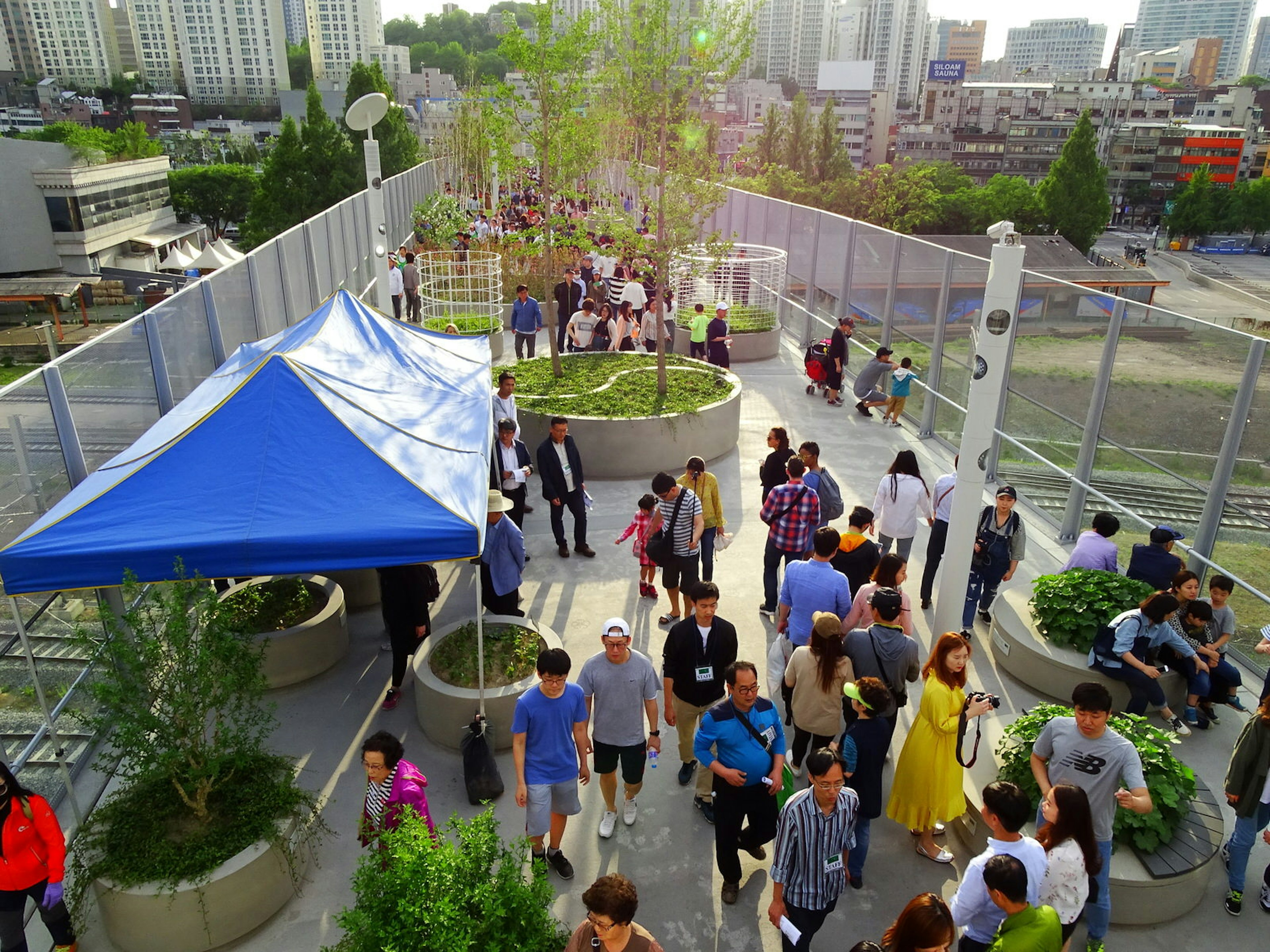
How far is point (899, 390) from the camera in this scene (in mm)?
13258

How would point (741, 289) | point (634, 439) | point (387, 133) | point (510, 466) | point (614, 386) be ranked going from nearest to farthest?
1. point (510, 466)
2. point (634, 439)
3. point (614, 386)
4. point (741, 289)
5. point (387, 133)

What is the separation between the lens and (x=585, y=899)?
11.0 ft

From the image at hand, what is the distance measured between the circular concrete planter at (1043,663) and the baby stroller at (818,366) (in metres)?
7.64

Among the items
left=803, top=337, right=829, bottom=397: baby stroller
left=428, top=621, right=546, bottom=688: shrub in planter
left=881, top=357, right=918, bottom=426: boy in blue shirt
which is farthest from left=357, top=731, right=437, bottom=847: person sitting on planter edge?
left=803, top=337, right=829, bottom=397: baby stroller

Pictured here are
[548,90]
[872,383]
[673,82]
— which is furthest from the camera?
[548,90]

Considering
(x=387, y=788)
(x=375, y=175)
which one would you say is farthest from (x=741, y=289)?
(x=387, y=788)

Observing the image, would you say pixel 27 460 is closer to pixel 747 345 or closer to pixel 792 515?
pixel 792 515

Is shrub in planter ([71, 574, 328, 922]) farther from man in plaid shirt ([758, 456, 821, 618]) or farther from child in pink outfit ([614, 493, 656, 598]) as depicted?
man in plaid shirt ([758, 456, 821, 618])

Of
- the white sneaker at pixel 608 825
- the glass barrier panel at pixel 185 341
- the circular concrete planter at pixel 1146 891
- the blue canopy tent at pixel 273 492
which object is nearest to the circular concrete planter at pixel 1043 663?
the circular concrete planter at pixel 1146 891

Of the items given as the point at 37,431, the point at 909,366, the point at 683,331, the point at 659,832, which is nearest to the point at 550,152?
the point at 683,331

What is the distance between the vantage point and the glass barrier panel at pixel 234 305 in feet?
29.0

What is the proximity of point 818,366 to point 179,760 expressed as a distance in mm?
Answer: 11853

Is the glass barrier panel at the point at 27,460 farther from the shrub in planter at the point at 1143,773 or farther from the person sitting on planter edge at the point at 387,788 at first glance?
the shrub in planter at the point at 1143,773

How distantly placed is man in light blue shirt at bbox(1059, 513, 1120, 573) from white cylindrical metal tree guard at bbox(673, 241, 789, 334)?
34.8 feet
